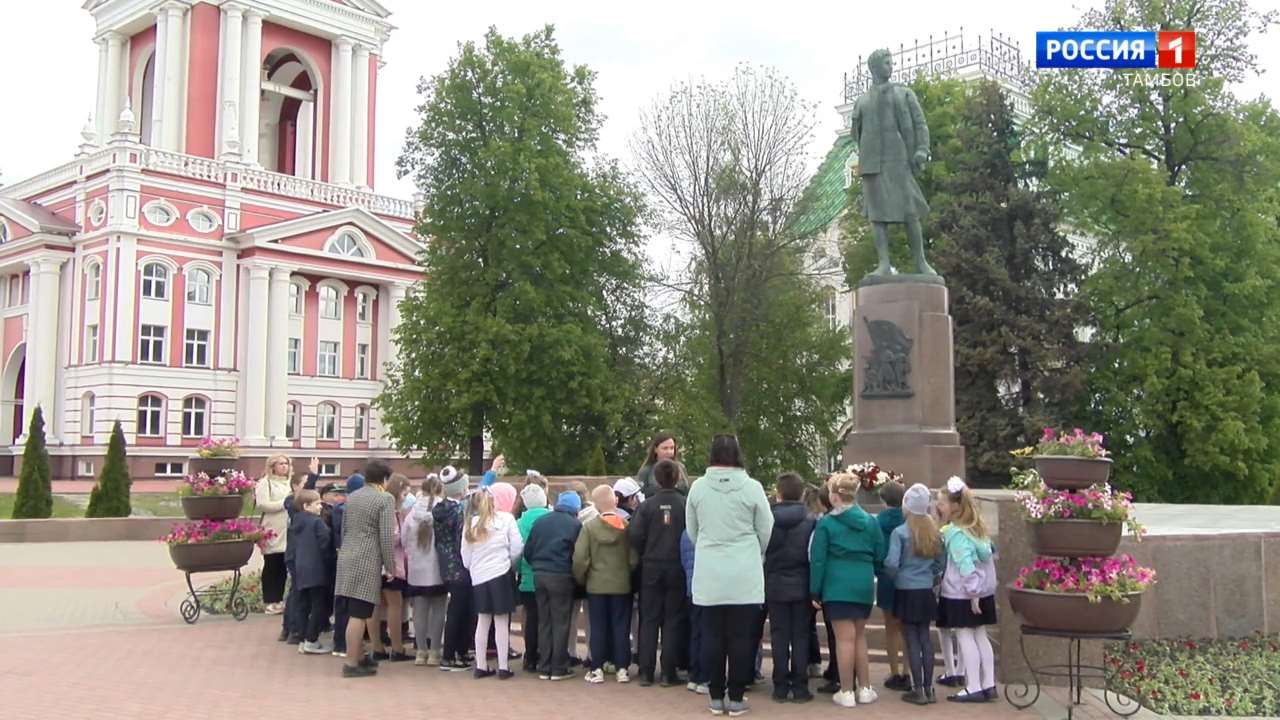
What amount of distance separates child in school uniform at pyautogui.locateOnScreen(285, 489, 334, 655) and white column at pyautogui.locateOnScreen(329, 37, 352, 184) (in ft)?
156

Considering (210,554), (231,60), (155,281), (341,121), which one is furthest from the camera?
(341,121)

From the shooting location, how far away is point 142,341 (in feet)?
159

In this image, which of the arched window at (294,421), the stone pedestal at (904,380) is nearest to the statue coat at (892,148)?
the stone pedestal at (904,380)

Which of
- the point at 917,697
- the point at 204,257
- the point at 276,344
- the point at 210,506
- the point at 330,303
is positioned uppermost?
the point at 204,257

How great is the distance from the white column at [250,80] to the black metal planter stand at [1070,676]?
50.6 m

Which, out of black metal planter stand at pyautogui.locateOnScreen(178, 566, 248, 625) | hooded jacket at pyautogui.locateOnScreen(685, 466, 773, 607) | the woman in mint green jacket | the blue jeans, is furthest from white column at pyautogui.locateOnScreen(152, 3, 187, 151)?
the woman in mint green jacket

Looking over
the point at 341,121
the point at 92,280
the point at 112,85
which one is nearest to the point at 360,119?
the point at 341,121

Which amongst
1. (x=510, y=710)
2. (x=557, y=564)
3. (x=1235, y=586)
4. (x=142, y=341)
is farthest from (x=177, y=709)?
(x=142, y=341)

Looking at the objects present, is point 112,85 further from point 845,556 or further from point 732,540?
point 845,556

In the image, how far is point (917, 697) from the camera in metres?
→ 9.02

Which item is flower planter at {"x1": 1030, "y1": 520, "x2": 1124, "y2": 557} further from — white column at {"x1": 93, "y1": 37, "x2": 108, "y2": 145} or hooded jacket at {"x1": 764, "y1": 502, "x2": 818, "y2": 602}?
white column at {"x1": 93, "y1": 37, "x2": 108, "y2": 145}

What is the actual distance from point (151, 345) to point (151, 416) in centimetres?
293

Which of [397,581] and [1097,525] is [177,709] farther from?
[1097,525]

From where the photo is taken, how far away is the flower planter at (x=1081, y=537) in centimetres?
820
